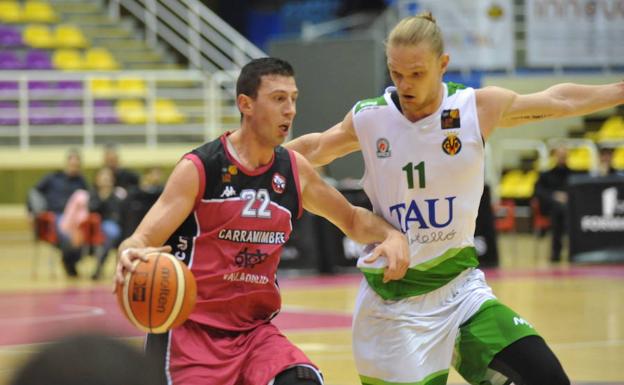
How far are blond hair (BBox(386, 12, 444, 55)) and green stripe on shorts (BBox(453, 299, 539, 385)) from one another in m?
1.12

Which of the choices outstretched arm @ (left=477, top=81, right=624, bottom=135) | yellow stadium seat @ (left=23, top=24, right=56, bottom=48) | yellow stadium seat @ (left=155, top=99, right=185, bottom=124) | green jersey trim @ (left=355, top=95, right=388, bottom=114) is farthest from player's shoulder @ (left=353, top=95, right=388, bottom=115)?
yellow stadium seat @ (left=23, top=24, right=56, bottom=48)

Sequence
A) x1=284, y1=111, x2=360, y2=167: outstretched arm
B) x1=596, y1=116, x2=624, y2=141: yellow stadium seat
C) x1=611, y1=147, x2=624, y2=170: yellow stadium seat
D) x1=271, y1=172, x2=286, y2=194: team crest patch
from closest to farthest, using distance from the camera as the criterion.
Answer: x1=271, y1=172, x2=286, y2=194: team crest patch, x1=284, y1=111, x2=360, y2=167: outstretched arm, x1=611, y1=147, x2=624, y2=170: yellow stadium seat, x1=596, y1=116, x2=624, y2=141: yellow stadium seat

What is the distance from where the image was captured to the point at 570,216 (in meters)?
16.4

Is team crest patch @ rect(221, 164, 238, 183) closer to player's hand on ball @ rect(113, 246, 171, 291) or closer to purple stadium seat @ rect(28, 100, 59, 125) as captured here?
player's hand on ball @ rect(113, 246, 171, 291)

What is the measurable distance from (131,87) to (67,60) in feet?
5.47

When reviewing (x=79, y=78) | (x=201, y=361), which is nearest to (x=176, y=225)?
(x=201, y=361)

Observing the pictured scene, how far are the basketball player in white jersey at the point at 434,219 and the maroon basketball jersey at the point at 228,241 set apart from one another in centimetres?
55

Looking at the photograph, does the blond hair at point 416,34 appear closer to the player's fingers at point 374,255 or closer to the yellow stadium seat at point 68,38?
the player's fingers at point 374,255

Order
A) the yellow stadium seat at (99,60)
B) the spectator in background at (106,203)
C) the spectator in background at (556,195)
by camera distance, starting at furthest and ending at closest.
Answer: the yellow stadium seat at (99,60) < the spectator in background at (556,195) < the spectator in background at (106,203)

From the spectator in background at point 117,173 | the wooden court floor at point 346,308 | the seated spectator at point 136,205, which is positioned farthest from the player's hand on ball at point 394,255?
the spectator in background at point 117,173

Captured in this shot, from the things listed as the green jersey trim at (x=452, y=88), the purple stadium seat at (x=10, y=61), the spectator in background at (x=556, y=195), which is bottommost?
the spectator in background at (x=556, y=195)

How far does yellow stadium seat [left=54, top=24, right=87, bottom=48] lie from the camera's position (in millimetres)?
24844

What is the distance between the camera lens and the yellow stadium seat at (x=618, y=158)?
72.5ft

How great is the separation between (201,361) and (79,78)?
60.4 feet
